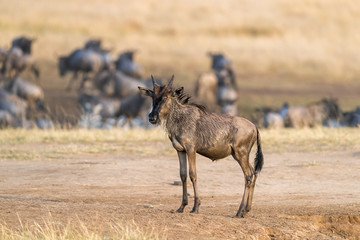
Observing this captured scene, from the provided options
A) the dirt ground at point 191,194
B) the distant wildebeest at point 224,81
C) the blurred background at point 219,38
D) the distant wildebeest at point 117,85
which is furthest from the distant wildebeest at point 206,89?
the dirt ground at point 191,194

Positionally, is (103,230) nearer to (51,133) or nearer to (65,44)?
(51,133)

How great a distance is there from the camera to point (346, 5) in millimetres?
58156

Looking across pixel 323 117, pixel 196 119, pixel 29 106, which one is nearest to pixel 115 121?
pixel 29 106

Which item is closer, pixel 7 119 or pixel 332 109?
pixel 7 119

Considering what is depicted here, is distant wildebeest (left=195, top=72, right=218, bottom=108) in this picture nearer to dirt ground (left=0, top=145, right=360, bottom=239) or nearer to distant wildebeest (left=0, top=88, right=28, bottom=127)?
distant wildebeest (left=0, top=88, right=28, bottom=127)

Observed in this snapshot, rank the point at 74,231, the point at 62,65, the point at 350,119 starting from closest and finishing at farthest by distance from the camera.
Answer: the point at 74,231 < the point at 350,119 < the point at 62,65

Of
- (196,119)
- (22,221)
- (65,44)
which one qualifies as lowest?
(22,221)

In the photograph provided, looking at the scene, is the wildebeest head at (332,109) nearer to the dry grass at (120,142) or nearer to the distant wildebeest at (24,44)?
the dry grass at (120,142)

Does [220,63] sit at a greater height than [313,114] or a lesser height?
greater

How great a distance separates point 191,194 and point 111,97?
20520 millimetres

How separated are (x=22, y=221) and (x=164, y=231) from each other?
152 cm

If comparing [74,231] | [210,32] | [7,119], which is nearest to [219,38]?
[210,32]

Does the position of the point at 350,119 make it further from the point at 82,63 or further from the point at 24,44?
the point at 24,44

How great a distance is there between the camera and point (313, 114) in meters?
23.9
